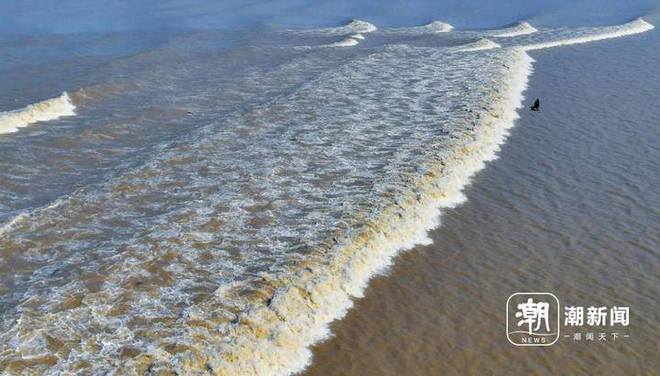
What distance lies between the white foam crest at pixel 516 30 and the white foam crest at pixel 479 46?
18.8 ft

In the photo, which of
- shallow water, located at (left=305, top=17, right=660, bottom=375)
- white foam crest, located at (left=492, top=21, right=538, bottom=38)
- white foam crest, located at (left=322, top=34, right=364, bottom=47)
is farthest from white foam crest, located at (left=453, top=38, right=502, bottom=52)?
shallow water, located at (left=305, top=17, right=660, bottom=375)

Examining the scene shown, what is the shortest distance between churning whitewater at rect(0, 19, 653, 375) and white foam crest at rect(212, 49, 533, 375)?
0.17 ft

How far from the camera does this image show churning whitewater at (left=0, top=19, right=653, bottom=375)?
602 inches

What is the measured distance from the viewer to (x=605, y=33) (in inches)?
2233

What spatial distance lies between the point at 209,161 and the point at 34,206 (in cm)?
702

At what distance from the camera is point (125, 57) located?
47.0m

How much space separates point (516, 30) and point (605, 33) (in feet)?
25.1

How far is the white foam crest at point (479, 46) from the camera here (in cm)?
4953

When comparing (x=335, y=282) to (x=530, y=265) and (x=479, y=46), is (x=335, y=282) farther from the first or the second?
(x=479, y=46)

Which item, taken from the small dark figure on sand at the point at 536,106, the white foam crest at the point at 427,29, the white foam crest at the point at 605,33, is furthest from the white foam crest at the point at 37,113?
the white foam crest at the point at 605,33

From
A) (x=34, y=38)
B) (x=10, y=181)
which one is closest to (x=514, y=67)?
(x=10, y=181)

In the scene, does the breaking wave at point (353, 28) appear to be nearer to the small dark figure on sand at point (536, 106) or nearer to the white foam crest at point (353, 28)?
the white foam crest at point (353, 28)

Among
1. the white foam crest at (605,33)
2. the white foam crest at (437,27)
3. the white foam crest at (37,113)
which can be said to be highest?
the white foam crest at (37,113)

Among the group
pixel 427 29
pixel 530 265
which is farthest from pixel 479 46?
pixel 530 265
